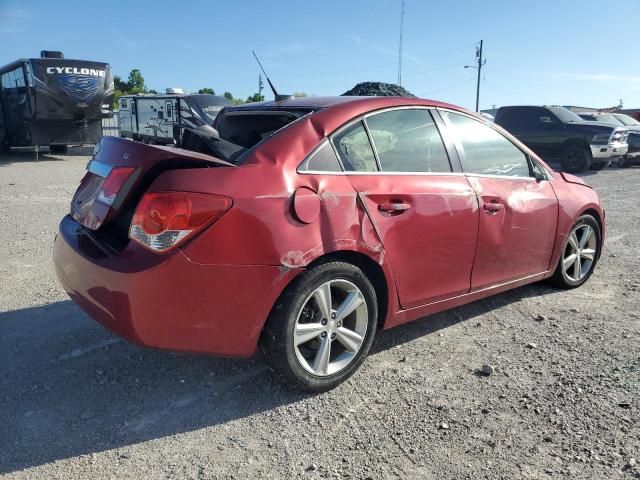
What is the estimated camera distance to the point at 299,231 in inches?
105

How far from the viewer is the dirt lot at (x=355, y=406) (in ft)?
7.79

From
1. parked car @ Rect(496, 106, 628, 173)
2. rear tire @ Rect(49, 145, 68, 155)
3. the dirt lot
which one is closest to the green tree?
rear tire @ Rect(49, 145, 68, 155)

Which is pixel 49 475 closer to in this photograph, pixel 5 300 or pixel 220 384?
pixel 220 384

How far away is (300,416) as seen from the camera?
275cm

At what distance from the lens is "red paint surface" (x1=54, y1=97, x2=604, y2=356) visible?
248 centimetres

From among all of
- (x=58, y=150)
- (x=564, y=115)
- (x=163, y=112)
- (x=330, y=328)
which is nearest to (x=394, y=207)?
(x=330, y=328)

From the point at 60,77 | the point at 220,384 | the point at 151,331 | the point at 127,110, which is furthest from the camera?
the point at 127,110

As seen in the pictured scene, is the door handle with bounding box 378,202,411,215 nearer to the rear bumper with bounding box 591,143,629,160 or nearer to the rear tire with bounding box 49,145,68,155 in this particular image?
the rear bumper with bounding box 591,143,629,160

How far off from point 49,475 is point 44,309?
2.16 m

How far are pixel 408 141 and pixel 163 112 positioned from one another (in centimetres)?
1494

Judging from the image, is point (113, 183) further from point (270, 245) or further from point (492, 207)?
point (492, 207)

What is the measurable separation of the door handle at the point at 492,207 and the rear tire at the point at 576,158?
13.1m

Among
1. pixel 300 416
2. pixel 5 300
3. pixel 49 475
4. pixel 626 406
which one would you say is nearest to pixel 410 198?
pixel 300 416

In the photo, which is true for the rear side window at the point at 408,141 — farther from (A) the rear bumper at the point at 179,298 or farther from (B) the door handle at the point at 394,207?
(A) the rear bumper at the point at 179,298
